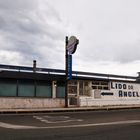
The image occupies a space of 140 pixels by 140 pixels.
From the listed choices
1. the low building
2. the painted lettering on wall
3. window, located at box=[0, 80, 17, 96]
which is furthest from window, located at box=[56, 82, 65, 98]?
the painted lettering on wall

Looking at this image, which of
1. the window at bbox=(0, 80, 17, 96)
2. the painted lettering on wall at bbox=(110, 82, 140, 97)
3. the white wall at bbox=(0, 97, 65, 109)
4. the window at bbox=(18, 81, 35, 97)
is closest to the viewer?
the white wall at bbox=(0, 97, 65, 109)

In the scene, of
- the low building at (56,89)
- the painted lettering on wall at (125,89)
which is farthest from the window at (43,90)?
the painted lettering on wall at (125,89)

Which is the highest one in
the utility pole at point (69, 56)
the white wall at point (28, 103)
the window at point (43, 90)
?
the utility pole at point (69, 56)

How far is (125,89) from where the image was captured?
135 feet

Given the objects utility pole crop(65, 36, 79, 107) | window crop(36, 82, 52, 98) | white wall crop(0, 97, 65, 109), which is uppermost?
utility pole crop(65, 36, 79, 107)

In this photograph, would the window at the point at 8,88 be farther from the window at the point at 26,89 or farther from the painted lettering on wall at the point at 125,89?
the painted lettering on wall at the point at 125,89

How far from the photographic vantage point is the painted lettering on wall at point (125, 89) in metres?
39.8

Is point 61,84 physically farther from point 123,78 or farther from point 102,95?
point 123,78

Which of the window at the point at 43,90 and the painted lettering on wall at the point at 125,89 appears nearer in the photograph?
the window at the point at 43,90

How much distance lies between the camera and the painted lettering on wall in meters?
39.8

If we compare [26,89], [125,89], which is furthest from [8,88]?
[125,89]

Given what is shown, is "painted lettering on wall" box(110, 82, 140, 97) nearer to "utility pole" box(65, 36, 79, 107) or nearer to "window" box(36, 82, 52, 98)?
"utility pole" box(65, 36, 79, 107)

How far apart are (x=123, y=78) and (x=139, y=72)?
1500 centimetres

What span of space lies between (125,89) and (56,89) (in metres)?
10.8
